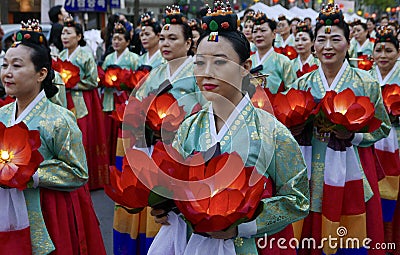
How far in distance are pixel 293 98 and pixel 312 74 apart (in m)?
0.65

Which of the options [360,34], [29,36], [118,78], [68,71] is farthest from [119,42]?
[360,34]

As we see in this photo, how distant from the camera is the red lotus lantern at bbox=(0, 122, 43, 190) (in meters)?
2.59

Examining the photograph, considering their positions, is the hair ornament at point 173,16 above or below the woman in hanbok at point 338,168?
above

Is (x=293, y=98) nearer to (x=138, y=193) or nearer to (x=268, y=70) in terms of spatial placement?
(x=138, y=193)

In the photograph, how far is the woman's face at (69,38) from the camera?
20.7 feet

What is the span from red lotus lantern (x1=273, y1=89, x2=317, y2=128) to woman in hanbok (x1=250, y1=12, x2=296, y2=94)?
7.25 feet

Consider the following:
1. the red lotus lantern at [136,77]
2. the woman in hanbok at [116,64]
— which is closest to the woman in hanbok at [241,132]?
the red lotus lantern at [136,77]

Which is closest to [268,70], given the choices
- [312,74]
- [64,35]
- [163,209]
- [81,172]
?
[312,74]

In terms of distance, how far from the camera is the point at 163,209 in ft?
6.51

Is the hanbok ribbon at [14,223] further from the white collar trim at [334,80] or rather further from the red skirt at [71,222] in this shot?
the white collar trim at [334,80]

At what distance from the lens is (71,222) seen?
3070 mm

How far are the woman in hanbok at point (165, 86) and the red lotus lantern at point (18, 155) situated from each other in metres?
1.12

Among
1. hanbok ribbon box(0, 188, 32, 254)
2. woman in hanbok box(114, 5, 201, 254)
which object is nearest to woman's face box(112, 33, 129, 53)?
woman in hanbok box(114, 5, 201, 254)

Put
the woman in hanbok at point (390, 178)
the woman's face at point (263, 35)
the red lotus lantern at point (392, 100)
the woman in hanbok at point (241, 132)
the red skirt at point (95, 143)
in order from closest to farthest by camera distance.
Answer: the woman in hanbok at point (241, 132), the red lotus lantern at point (392, 100), the woman in hanbok at point (390, 178), the woman's face at point (263, 35), the red skirt at point (95, 143)
